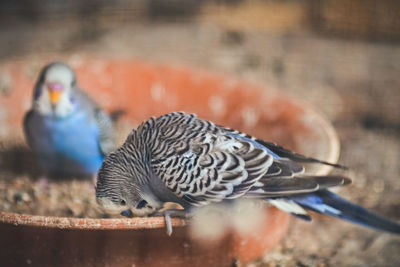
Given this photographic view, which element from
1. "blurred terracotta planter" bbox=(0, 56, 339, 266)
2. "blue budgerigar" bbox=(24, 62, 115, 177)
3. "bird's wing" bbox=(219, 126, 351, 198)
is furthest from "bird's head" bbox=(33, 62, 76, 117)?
"bird's wing" bbox=(219, 126, 351, 198)

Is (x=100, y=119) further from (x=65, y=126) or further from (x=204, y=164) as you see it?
(x=204, y=164)

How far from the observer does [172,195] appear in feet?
5.57

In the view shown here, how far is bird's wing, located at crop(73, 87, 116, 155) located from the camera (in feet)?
7.82

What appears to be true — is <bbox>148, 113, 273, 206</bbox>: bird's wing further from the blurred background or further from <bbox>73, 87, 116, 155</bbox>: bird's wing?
the blurred background

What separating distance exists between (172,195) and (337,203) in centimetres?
58

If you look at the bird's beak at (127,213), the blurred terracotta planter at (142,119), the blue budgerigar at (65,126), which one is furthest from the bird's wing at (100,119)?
the bird's beak at (127,213)

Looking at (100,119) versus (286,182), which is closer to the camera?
(286,182)

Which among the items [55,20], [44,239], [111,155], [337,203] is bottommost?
[44,239]

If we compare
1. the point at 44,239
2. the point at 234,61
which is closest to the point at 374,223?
the point at 44,239

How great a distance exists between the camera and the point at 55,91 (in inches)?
90.3

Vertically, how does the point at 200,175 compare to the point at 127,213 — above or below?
above

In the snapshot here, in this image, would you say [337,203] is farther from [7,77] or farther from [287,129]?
[7,77]

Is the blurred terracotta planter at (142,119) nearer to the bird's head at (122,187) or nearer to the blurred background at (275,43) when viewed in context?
the bird's head at (122,187)

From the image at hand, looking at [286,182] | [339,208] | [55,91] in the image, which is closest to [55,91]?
[55,91]
